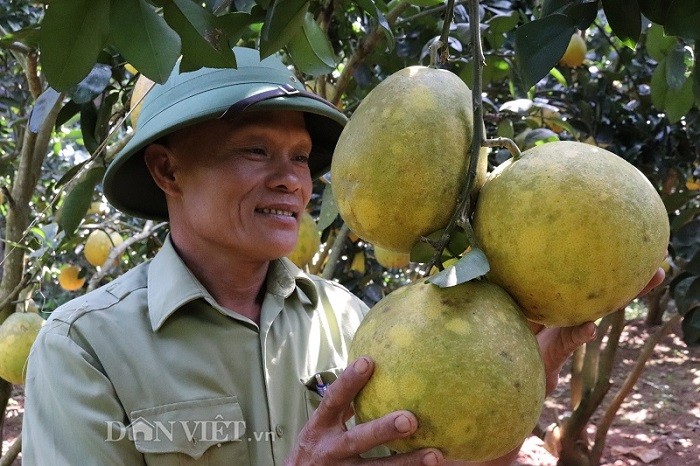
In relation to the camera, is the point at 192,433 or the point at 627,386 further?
the point at 627,386

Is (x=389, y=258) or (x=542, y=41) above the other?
Result: (x=542, y=41)

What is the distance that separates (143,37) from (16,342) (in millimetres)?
2237

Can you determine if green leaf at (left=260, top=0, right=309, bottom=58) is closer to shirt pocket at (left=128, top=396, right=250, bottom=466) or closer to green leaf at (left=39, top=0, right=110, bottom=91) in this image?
green leaf at (left=39, top=0, right=110, bottom=91)

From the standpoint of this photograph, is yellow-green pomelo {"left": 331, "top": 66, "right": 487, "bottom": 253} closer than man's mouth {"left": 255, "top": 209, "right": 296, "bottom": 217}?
Yes

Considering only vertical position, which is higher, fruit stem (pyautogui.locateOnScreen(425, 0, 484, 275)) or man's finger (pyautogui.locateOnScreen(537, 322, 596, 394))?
fruit stem (pyautogui.locateOnScreen(425, 0, 484, 275))

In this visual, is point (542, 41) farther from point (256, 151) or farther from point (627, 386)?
point (627, 386)

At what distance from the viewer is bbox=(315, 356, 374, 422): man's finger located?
3.10 feet

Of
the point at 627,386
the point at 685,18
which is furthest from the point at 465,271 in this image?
the point at 627,386

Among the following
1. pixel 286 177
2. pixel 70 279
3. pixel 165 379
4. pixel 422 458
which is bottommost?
pixel 70 279

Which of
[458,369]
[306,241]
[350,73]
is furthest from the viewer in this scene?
[306,241]

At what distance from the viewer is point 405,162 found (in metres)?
1.03

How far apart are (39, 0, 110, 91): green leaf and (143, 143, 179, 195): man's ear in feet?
2.69

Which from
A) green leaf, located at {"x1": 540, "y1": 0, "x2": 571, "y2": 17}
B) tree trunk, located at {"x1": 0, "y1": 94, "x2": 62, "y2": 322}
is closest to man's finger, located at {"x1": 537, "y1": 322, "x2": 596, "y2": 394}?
green leaf, located at {"x1": 540, "y1": 0, "x2": 571, "y2": 17}

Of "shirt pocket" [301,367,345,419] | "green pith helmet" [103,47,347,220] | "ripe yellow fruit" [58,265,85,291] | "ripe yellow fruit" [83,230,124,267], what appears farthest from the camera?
"ripe yellow fruit" [58,265,85,291]
